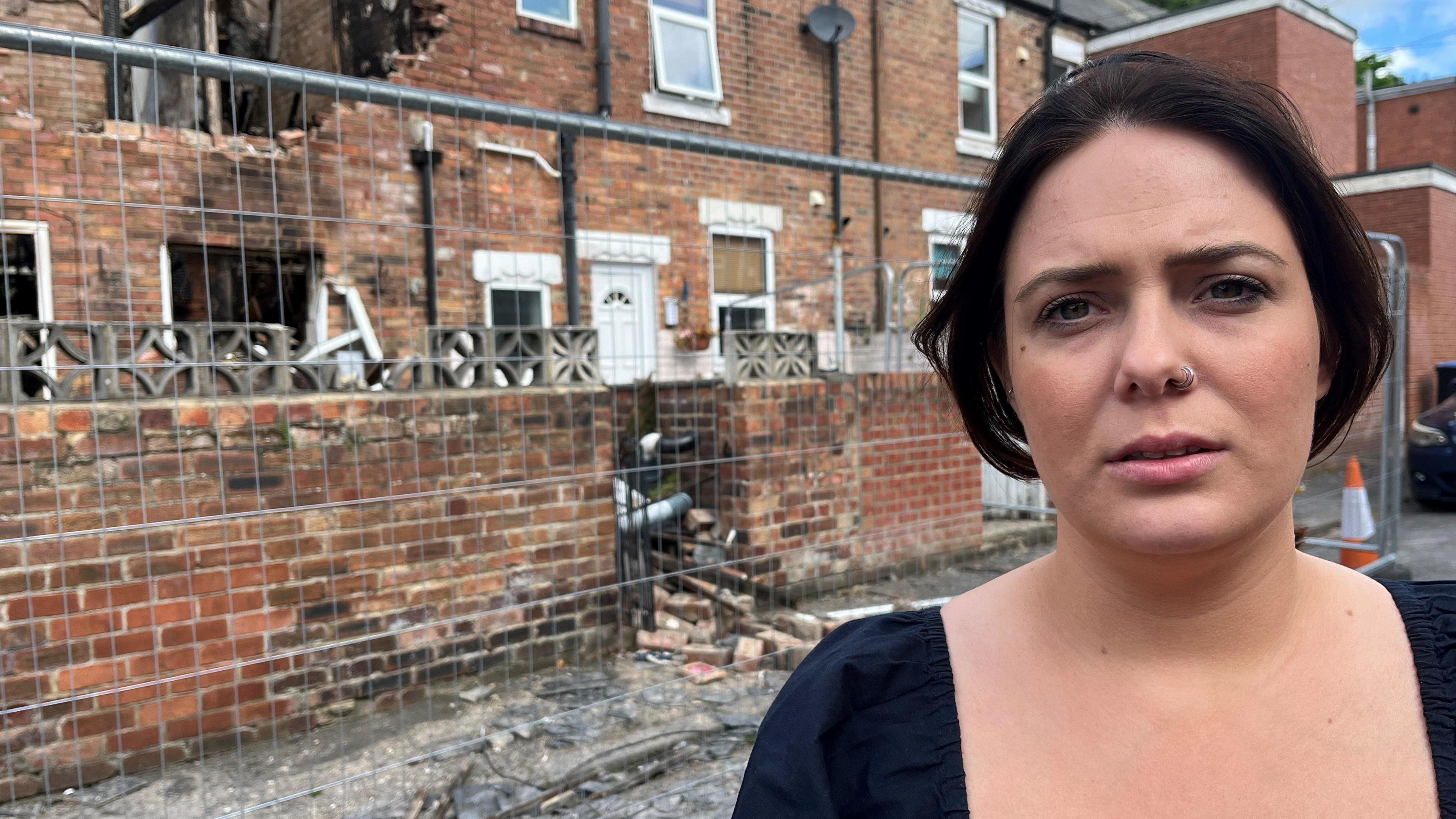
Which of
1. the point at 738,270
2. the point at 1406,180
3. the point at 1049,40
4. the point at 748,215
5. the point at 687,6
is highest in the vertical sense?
the point at 1049,40

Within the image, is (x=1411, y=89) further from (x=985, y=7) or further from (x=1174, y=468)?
(x=1174, y=468)

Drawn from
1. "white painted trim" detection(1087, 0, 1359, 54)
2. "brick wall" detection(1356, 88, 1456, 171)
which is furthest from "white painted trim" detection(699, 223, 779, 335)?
"brick wall" detection(1356, 88, 1456, 171)

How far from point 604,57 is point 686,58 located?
128 centimetres

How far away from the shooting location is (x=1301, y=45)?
15.0 meters

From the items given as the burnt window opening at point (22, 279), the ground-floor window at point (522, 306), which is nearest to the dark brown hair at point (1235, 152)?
the ground-floor window at point (522, 306)

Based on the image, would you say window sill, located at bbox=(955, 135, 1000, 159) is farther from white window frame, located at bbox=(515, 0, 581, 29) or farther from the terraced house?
white window frame, located at bbox=(515, 0, 581, 29)

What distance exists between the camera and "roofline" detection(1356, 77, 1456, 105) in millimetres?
21125

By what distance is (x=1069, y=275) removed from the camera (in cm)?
106

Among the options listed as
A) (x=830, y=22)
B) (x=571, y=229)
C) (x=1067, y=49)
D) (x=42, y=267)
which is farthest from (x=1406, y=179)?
(x=42, y=267)

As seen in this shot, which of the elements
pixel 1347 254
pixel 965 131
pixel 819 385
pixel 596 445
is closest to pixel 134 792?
pixel 596 445

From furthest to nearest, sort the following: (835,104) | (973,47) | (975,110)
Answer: (975,110), (973,47), (835,104)

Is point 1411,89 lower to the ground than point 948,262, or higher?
higher

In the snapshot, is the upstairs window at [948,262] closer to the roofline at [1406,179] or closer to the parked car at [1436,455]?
the parked car at [1436,455]

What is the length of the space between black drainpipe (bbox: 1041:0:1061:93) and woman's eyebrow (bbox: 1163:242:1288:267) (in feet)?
48.7
